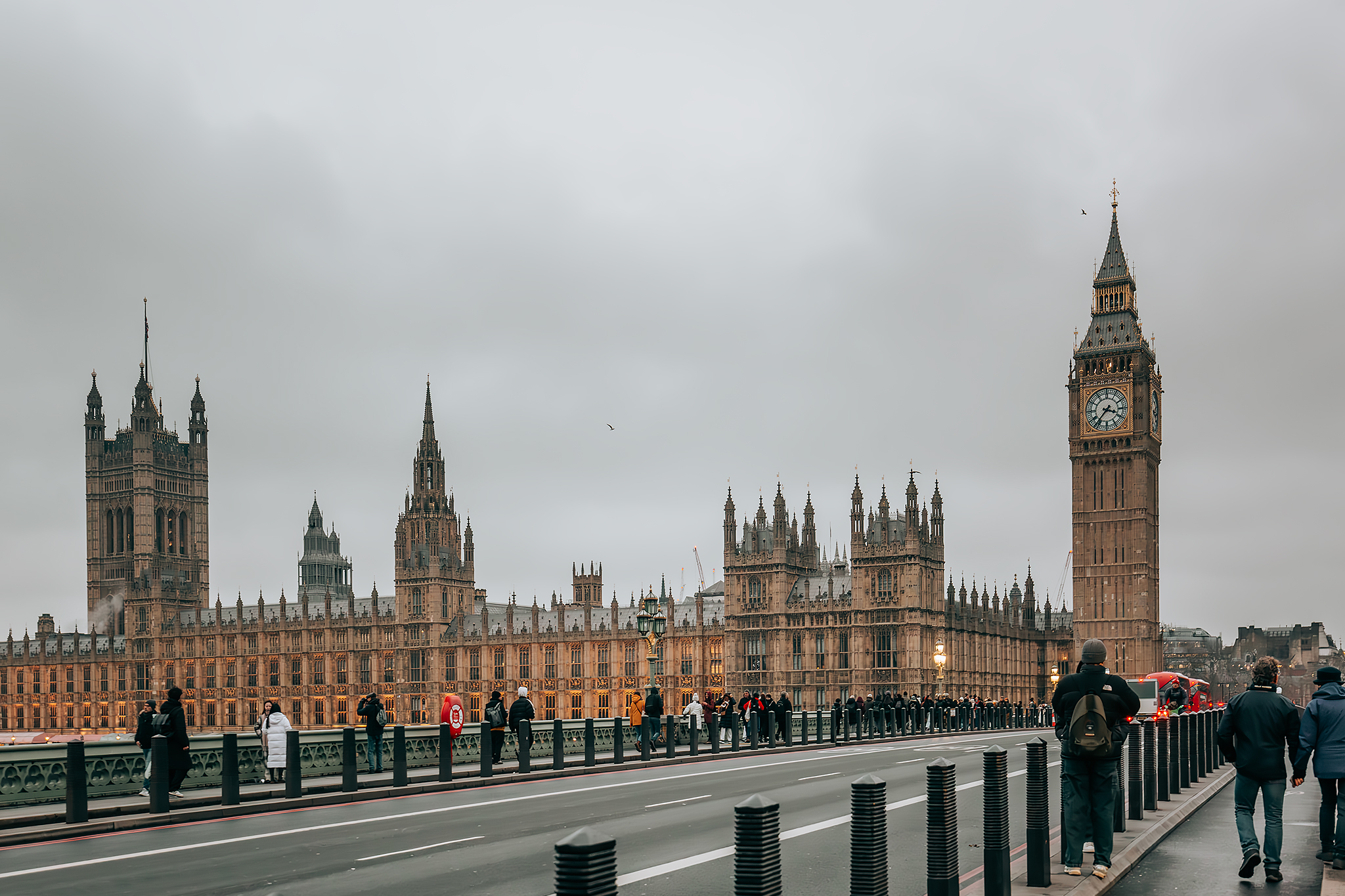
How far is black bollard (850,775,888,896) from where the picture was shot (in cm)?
827

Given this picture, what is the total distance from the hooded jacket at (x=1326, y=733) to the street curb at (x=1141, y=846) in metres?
1.46

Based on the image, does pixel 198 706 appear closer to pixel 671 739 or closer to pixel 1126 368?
pixel 1126 368

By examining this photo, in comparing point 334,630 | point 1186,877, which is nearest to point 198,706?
point 334,630

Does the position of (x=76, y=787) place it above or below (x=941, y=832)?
below

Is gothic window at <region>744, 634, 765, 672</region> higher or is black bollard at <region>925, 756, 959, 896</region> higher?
black bollard at <region>925, 756, 959, 896</region>

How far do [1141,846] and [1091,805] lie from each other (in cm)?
235

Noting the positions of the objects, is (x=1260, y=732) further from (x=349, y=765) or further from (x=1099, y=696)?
(x=349, y=765)

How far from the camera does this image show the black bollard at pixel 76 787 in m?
17.8

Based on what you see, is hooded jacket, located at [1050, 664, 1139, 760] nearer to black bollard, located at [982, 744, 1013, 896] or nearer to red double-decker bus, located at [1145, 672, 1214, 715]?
black bollard, located at [982, 744, 1013, 896]

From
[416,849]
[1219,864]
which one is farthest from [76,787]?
[1219,864]

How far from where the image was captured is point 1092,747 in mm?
11586

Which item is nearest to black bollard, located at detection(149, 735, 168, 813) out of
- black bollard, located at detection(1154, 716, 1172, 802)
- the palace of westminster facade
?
black bollard, located at detection(1154, 716, 1172, 802)

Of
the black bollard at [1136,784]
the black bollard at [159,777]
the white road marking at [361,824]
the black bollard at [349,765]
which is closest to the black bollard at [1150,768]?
the black bollard at [1136,784]

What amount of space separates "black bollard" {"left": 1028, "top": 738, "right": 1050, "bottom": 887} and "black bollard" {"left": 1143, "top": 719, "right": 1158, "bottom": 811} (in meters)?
5.08
